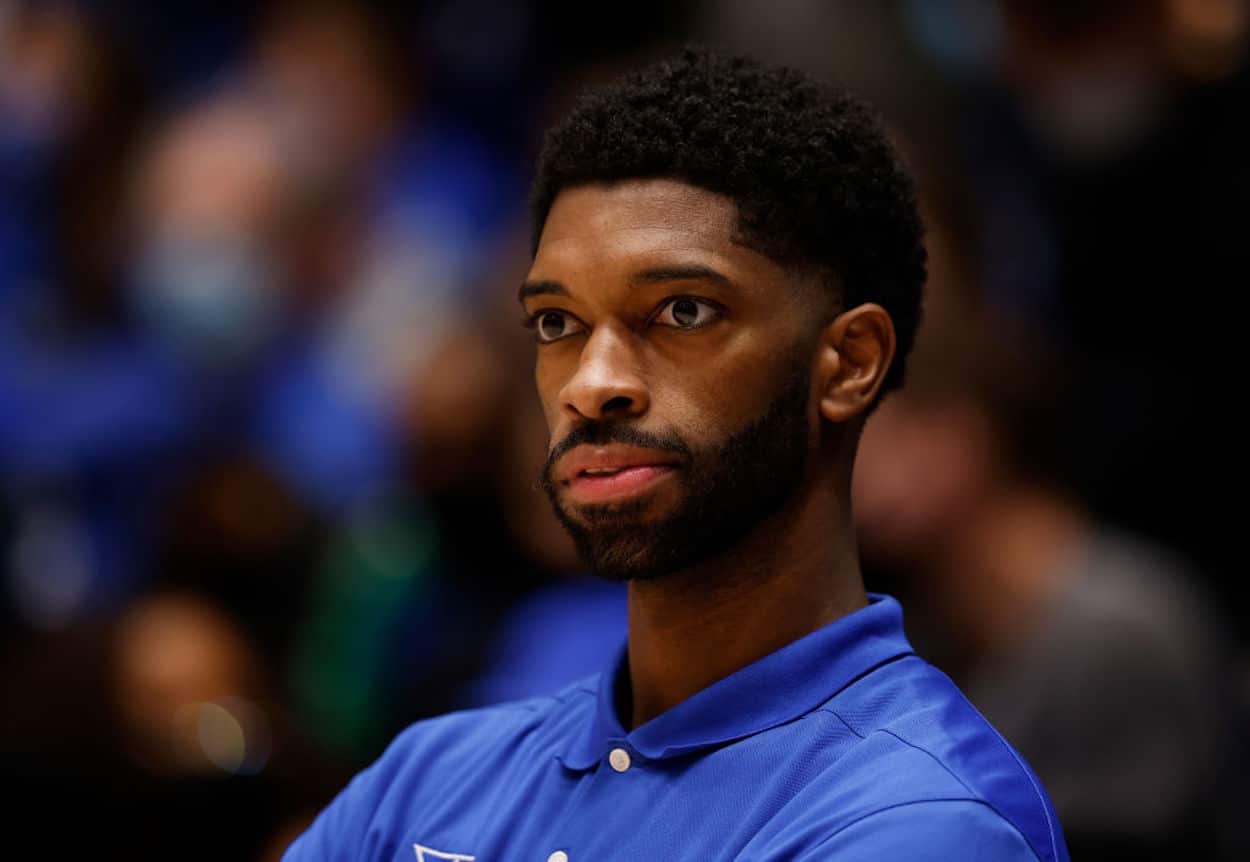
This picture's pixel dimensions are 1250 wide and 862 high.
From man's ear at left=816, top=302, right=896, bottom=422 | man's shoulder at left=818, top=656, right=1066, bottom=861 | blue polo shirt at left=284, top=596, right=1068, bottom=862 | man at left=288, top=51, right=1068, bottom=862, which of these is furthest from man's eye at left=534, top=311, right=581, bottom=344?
man's shoulder at left=818, top=656, right=1066, bottom=861

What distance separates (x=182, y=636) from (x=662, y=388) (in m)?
3.09

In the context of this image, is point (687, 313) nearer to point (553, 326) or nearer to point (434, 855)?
point (553, 326)

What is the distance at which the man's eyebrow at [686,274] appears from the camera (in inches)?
92.5

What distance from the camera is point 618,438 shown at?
7.74 ft

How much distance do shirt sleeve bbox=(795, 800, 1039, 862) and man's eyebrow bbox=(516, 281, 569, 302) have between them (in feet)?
2.96

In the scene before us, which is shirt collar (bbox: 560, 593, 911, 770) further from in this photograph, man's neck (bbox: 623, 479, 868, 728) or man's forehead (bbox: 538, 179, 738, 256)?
man's forehead (bbox: 538, 179, 738, 256)

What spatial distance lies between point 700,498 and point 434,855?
72cm

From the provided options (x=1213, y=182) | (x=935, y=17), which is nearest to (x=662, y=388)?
(x=1213, y=182)

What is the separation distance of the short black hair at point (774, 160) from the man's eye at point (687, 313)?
0.12 m

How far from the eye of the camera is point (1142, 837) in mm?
3957

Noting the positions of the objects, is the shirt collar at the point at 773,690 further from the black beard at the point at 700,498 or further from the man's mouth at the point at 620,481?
the man's mouth at the point at 620,481

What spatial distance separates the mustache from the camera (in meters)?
2.35

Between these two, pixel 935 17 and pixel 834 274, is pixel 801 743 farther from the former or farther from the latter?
pixel 935 17

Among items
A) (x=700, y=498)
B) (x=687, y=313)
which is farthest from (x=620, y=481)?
(x=687, y=313)
